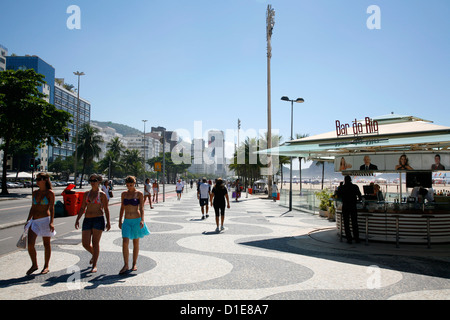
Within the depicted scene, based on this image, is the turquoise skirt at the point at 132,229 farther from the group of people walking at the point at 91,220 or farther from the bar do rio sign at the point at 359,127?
the bar do rio sign at the point at 359,127

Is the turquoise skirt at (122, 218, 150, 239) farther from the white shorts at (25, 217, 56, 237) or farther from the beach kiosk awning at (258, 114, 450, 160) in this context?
the beach kiosk awning at (258, 114, 450, 160)

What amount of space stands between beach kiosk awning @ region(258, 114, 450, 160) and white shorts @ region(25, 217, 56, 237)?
731cm

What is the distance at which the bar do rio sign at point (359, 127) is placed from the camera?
33.6 ft

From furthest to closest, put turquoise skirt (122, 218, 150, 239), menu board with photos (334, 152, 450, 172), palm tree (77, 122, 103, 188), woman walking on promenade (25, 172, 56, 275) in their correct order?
palm tree (77, 122, 103, 188)
menu board with photos (334, 152, 450, 172)
turquoise skirt (122, 218, 150, 239)
woman walking on promenade (25, 172, 56, 275)

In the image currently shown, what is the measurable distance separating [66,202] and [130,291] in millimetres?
13209

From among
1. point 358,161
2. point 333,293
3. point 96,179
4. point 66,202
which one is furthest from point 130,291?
point 66,202

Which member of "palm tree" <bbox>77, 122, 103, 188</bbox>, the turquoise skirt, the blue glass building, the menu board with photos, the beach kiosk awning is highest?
the blue glass building

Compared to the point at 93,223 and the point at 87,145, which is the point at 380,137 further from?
the point at 87,145

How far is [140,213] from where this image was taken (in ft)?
20.6

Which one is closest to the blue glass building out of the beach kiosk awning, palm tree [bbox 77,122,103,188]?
palm tree [bbox 77,122,103,188]

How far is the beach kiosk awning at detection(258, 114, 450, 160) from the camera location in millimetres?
8500

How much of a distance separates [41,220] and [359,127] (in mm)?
9098

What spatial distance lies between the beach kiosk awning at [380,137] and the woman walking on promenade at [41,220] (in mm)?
7202
